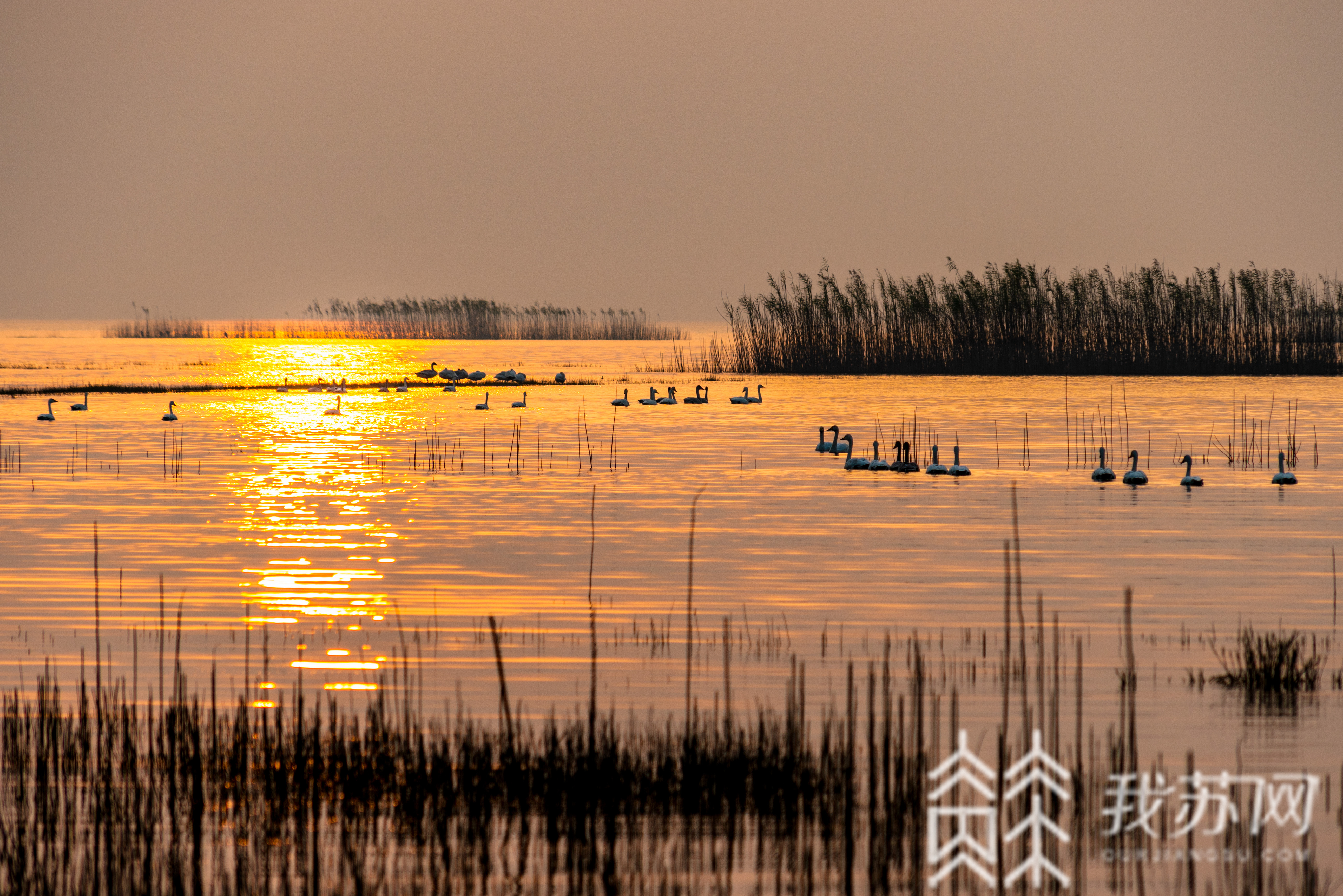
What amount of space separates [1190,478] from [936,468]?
13.7 feet

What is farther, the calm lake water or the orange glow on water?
the orange glow on water

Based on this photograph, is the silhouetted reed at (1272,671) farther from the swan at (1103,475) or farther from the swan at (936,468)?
the swan at (936,468)

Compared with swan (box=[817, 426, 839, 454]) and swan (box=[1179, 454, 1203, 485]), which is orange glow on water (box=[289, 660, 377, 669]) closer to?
swan (box=[1179, 454, 1203, 485])

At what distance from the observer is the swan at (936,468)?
25906 millimetres

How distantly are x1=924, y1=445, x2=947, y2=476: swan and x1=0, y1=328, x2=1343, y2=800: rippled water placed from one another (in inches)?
13.0

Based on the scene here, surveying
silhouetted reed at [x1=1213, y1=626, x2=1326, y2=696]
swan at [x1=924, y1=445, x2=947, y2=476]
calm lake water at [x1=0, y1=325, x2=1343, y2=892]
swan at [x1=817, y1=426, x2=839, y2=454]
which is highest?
swan at [x1=817, y1=426, x2=839, y2=454]

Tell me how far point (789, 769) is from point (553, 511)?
1338 centimetres

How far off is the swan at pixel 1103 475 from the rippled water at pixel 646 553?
1.66ft

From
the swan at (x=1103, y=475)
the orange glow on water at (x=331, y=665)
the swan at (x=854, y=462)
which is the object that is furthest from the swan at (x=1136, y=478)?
the orange glow on water at (x=331, y=665)

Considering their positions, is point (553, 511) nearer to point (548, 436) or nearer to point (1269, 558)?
point (1269, 558)

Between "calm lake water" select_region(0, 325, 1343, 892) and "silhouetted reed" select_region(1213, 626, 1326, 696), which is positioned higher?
"calm lake water" select_region(0, 325, 1343, 892)

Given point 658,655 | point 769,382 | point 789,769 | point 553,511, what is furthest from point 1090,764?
point 769,382

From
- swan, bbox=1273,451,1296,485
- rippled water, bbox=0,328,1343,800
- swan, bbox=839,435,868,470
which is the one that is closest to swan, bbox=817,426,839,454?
rippled water, bbox=0,328,1343,800

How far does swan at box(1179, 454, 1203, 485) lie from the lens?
23672 millimetres
